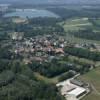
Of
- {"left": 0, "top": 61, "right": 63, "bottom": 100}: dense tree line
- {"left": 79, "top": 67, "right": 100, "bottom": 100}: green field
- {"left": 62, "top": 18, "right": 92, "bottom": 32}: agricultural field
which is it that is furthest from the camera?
{"left": 62, "top": 18, "right": 92, "bottom": 32}: agricultural field

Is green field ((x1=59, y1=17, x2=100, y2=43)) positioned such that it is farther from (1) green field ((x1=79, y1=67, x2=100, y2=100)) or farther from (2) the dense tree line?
(2) the dense tree line

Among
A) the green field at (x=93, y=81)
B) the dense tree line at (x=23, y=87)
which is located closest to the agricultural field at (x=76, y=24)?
the green field at (x=93, y=81)

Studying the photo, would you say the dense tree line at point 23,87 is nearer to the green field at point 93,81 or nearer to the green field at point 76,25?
the green field at point 93,81

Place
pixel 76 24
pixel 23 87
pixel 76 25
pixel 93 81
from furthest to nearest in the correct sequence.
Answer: pixel 76 24, pixel 76 25, pixel 93 81, pixel 23 87

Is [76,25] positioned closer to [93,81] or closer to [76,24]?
[76,24]

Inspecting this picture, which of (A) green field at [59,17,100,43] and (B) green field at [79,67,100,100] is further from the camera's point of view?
(A) green field at [59,17,100,43]

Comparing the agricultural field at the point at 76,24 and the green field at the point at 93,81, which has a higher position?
the agricultural field at the point at 76,24

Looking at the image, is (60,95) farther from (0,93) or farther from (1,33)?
(1,33)

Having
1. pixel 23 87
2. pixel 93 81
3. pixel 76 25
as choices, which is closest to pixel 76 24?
pixel 76 25

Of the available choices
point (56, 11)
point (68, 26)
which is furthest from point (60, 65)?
point (56, 11)

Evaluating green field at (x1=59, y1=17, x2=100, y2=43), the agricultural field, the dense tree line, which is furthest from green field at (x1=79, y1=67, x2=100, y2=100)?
the agricultural field
